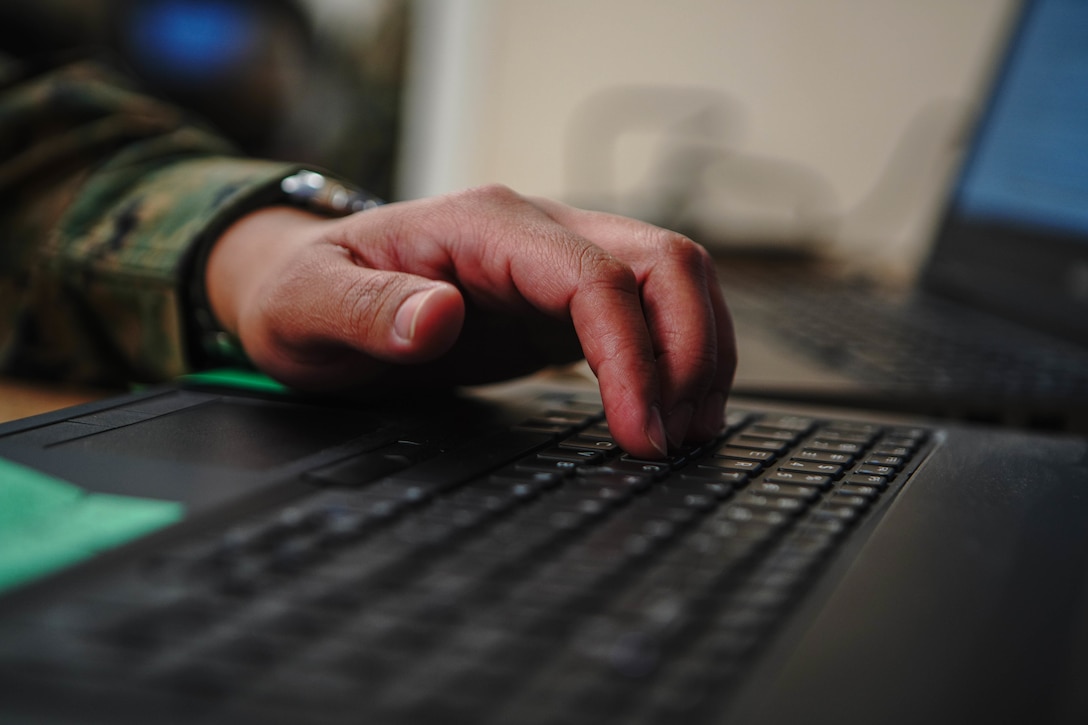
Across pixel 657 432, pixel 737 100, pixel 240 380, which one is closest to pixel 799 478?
pixel 657 432

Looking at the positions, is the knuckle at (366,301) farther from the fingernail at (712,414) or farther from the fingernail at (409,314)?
the fingernail at (712,414)

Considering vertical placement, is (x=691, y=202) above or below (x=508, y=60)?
below

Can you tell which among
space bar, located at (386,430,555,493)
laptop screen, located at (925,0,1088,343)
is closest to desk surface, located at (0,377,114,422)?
space bar, located at (386,430,555,493)

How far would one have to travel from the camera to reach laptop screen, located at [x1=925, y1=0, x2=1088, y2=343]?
985mm

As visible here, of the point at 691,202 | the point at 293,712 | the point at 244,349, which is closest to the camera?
the point at 293,712

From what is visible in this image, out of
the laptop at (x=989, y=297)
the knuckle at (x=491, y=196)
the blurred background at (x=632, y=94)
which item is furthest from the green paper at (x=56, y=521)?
the blurred background at (x=632, y=94)

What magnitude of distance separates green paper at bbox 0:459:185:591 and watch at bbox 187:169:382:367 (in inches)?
10.8

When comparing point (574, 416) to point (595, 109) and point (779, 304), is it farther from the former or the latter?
point (595, 109)

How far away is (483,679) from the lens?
21cm

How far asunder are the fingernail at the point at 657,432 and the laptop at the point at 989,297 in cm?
25

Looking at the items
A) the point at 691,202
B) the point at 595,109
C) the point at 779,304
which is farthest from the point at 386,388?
the point at 595,109

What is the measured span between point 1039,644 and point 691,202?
1612 millimetres

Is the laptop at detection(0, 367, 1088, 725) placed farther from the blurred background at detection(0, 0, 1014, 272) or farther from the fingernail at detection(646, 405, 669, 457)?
the blurred background at detection(0, 0, 1014, 272)

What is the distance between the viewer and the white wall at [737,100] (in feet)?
5.80
